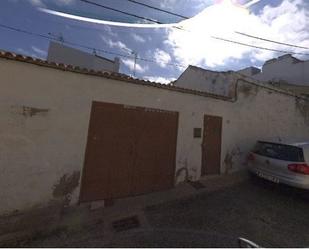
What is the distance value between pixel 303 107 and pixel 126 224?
10.8 metres

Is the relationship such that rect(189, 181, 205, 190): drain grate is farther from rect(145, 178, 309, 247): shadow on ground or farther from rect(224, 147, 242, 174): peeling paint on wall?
rect(224, 147, 242, 174): peeling paint on wall

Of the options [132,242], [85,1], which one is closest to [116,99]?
[85,1]

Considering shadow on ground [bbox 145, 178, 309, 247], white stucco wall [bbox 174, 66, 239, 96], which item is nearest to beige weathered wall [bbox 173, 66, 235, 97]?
white stucco wall [bbox 174, 66, 239, 96]

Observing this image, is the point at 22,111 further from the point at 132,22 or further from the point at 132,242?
the point at 132,22

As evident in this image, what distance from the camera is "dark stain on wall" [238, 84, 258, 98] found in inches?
347

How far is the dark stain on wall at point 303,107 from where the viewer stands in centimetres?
1128

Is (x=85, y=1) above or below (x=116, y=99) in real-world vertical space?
above

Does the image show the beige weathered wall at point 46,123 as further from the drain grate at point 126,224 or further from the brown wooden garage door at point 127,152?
the drain grate at point 126,224

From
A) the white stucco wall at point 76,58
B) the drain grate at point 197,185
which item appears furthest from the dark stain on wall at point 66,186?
the white stucco wall at point 76,58

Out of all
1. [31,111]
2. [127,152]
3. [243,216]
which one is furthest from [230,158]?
[31,111]

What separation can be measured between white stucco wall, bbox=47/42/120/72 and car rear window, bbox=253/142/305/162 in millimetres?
13610

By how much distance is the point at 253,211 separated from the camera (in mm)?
5484

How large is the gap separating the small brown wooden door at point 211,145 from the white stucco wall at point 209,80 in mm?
1389

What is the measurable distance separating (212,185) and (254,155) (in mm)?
1568
